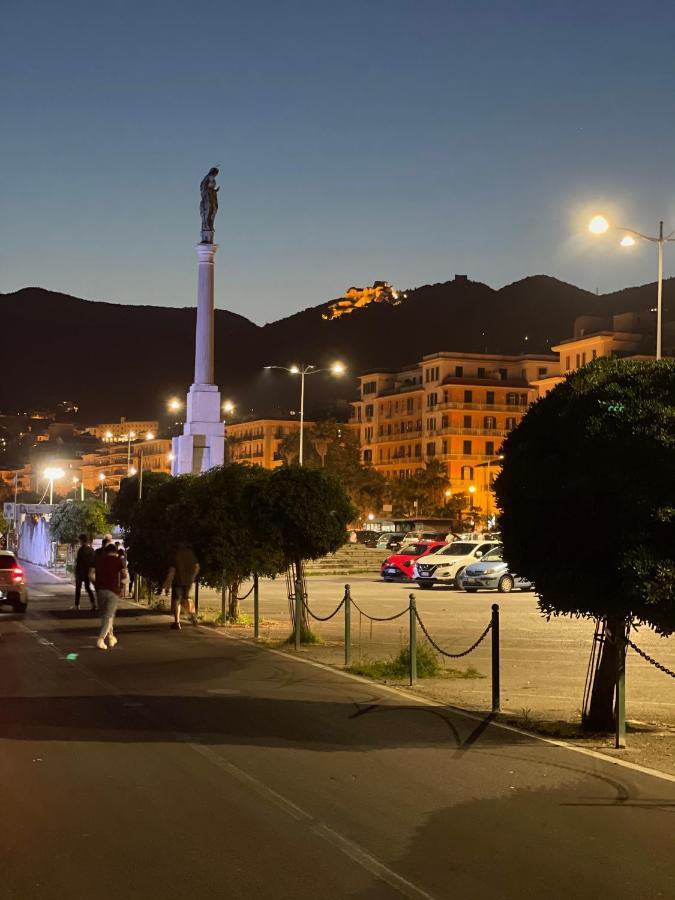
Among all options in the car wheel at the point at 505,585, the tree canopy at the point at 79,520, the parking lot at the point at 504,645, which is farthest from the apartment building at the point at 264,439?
the parking lot at the point at 504,645

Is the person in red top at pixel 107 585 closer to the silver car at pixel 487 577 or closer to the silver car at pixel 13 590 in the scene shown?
the silver car at pixel 13 590

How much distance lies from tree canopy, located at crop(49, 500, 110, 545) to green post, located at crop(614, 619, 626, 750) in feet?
147

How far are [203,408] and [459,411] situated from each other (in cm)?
5584

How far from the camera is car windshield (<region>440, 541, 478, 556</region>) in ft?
152

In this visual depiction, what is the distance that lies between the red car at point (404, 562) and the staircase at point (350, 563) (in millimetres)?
2771

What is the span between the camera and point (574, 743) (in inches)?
482

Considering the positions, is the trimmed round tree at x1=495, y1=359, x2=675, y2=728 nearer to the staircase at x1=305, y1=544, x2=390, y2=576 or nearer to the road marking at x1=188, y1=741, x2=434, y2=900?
the road marking at x1=188, y1=741, x2=434, y2=900

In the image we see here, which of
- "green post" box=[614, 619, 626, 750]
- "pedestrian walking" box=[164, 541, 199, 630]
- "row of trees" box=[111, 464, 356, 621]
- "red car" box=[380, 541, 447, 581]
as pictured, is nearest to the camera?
"green post" box=[614, 619, 626, 750]

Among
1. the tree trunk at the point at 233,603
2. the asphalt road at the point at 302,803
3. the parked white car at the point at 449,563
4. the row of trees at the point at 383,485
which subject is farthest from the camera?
the row of trees at the point at 383,485

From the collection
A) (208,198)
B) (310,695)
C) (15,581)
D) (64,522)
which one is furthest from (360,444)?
(310,695)

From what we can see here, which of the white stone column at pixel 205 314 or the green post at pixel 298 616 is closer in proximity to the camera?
the green post at pixel 298 616

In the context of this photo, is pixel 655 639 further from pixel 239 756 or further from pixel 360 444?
pixel 360 444

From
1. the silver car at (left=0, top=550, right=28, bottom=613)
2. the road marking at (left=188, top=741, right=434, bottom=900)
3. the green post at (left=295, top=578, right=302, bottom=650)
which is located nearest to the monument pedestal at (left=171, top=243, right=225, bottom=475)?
the silver car at (left=0, top=550, right=28, bottom=613)

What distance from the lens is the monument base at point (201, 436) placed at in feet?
226
